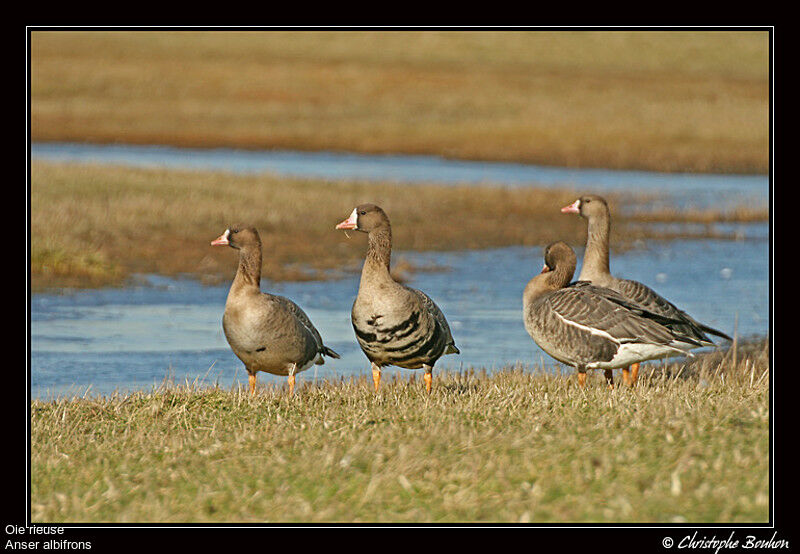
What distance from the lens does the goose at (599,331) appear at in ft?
34.3

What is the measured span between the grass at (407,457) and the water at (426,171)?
2329 centimetres

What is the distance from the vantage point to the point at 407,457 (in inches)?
293

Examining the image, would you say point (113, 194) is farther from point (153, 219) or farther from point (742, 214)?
Result: point (742, 214)

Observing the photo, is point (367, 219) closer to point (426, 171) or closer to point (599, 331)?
point (599, 331)

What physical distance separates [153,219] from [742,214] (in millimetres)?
15481

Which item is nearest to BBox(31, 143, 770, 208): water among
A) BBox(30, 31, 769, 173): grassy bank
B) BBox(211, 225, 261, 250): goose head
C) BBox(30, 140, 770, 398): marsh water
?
BBox(30, 31, 769, 173): grassy bank

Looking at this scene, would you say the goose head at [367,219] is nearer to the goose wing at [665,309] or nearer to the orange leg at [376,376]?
the orange leg at [376,376]

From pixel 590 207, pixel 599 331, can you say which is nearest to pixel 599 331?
pixel 599 331

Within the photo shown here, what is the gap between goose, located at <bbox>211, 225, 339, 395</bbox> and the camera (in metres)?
10.7

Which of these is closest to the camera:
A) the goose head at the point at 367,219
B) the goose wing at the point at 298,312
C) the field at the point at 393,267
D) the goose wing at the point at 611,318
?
the field at the point at 393,267

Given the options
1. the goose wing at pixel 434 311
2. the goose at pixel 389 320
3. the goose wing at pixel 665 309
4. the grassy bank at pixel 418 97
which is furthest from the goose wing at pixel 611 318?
the grassy bank at pixel 418 97

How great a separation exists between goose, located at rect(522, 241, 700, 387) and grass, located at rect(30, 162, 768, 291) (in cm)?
1023

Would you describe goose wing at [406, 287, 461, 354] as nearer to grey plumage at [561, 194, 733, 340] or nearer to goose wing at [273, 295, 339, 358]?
goose wing at [273, 295, 339, 358]
